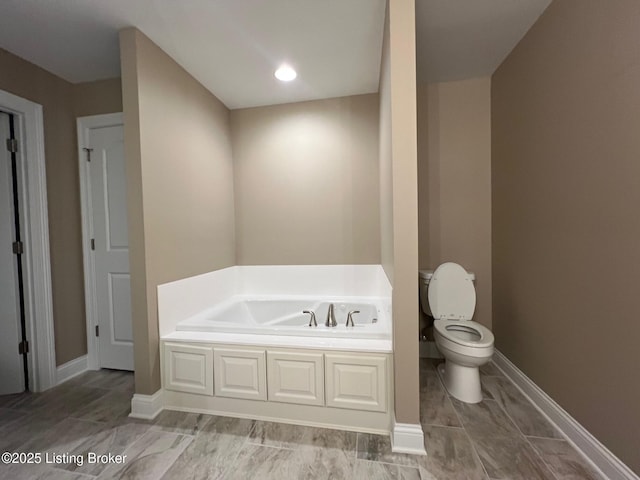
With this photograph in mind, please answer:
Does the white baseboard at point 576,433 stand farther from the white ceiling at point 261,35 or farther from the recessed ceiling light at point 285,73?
the recessed ceiling light at point 285,73

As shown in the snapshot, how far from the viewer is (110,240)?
2279 millimetres

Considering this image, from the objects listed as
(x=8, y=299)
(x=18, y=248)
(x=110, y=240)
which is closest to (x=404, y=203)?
(x=110, y=240)

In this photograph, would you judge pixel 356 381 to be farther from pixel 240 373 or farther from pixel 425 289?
pixel 425 289

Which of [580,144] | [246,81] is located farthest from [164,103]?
[580,144]

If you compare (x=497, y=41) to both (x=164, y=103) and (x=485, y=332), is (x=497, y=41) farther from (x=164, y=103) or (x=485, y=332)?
(x=164, y=103)

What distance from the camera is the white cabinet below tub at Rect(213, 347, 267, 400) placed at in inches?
66.5

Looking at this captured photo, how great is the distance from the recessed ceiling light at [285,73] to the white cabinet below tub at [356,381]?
2.11 m

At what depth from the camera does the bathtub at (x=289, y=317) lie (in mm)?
1750

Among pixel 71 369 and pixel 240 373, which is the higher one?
pixel 240 373

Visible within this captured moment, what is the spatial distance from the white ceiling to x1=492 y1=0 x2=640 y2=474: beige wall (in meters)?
0.38

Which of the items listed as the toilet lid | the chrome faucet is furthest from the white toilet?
the chrome faucet

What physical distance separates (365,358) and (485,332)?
981 mm

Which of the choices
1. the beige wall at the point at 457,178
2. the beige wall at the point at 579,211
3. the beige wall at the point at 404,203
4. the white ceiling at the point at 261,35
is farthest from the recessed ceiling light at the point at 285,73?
the beige wall at the point at 579,211

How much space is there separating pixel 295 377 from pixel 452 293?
1373mm
